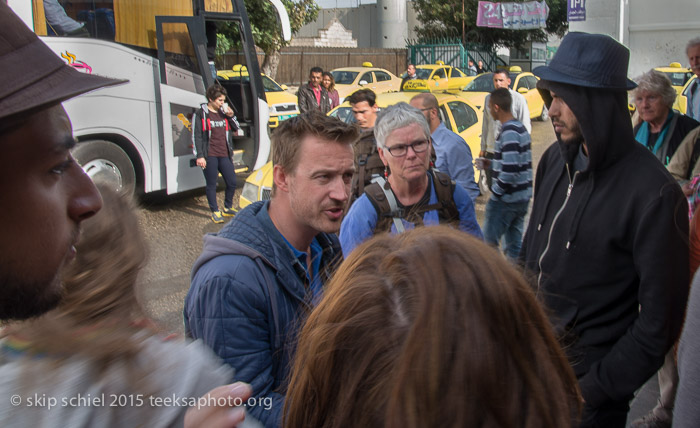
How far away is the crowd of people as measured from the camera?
0.95 m

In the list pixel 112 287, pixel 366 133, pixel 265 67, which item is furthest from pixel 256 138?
pixel 265 67

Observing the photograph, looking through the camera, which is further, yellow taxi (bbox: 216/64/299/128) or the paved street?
yellow taxi (bbox: 216/64/299/128)

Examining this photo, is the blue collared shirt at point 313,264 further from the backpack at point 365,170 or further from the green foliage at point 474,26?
the green foliage at point 474,26

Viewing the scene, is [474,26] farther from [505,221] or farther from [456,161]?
[456,161]

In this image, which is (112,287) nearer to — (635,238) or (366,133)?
(635,238)

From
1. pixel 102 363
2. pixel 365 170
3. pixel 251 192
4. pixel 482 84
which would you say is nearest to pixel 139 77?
pixel 251 192

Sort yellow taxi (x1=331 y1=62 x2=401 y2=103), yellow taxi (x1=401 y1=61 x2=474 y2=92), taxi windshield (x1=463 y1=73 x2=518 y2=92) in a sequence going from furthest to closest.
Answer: yellow taxi (x1=401 y1=61 x2=474 y2=92) < yellow taxi (x1=331 y1=62 x2=401 y2=103) < taxi windshield (x1=463 y1=73 x2=518 y2=92)

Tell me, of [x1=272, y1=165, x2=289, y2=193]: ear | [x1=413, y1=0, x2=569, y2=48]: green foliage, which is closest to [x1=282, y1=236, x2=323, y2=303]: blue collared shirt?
[x1=272, y1=165, x2=289, y2=193]: ear

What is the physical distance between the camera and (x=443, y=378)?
100cm

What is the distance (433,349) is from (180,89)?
8.70 meters

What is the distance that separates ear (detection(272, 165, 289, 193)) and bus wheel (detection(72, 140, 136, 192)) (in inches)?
226

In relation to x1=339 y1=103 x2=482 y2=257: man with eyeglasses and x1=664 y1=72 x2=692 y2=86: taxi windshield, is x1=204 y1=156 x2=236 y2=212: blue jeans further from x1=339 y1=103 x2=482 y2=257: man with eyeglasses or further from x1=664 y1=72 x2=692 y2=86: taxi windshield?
x1=664 y1=72 x2=692 y2=86: taxi windshield

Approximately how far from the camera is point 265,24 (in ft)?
69.1

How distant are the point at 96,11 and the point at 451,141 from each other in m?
5.74
